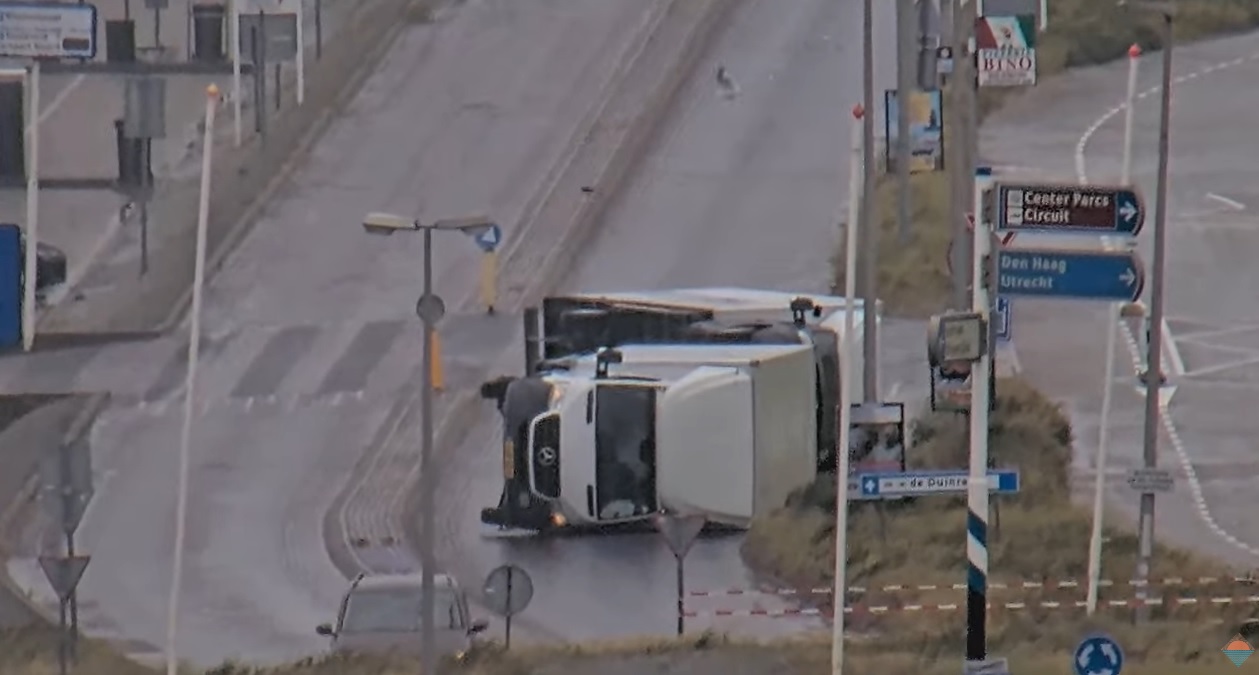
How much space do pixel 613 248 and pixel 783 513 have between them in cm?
1519

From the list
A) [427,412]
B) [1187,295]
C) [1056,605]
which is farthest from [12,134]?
[1056,605]

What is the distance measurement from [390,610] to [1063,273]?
9.24 metres

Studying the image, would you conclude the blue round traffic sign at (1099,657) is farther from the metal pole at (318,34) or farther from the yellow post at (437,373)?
the metal pole at (318,34)

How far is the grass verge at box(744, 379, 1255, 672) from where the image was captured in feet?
96.9

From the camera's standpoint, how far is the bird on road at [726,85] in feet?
196

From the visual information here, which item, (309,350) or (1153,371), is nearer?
(1153,371)

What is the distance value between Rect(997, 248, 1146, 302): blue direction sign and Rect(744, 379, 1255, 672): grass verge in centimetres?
405

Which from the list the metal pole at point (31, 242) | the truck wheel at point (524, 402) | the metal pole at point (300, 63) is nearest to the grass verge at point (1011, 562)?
the truck wheel at point (524, 402)

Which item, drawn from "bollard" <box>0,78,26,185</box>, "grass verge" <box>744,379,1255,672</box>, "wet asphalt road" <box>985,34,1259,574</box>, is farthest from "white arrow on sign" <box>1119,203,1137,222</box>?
"bollard" <box>0,78,26,185</box>

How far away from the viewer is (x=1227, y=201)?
5447 centimetres

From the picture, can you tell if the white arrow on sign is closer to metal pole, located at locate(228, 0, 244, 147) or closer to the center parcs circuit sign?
the center parcs circuit sign

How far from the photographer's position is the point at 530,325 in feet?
137

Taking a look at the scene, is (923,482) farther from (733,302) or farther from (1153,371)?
(733,302)

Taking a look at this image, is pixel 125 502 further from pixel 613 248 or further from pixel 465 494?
pixel 613 248
